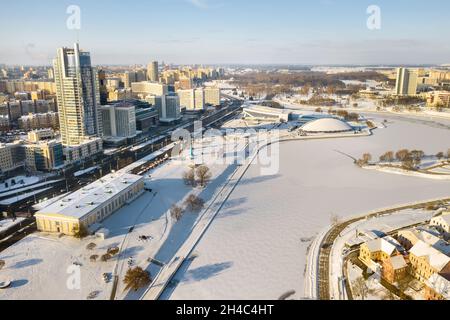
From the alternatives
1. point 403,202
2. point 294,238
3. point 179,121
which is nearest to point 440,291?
point 294,238

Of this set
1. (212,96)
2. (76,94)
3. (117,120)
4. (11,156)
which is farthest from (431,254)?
(212,96)

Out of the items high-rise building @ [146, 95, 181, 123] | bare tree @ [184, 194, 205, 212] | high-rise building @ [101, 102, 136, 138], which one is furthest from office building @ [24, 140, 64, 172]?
high-rise building @ [146, 95, 181, 123]

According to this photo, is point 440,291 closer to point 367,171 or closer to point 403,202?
point 403,202

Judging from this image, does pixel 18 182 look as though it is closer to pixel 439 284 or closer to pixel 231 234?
pixel 231 234

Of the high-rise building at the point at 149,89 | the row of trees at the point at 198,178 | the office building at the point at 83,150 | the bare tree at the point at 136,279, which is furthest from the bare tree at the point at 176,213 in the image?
the high-rise building at the point at 149,89

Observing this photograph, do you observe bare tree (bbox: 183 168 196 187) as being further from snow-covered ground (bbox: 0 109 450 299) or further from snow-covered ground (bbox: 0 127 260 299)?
snow-covered ground (bbox: 0 127 260 299)
